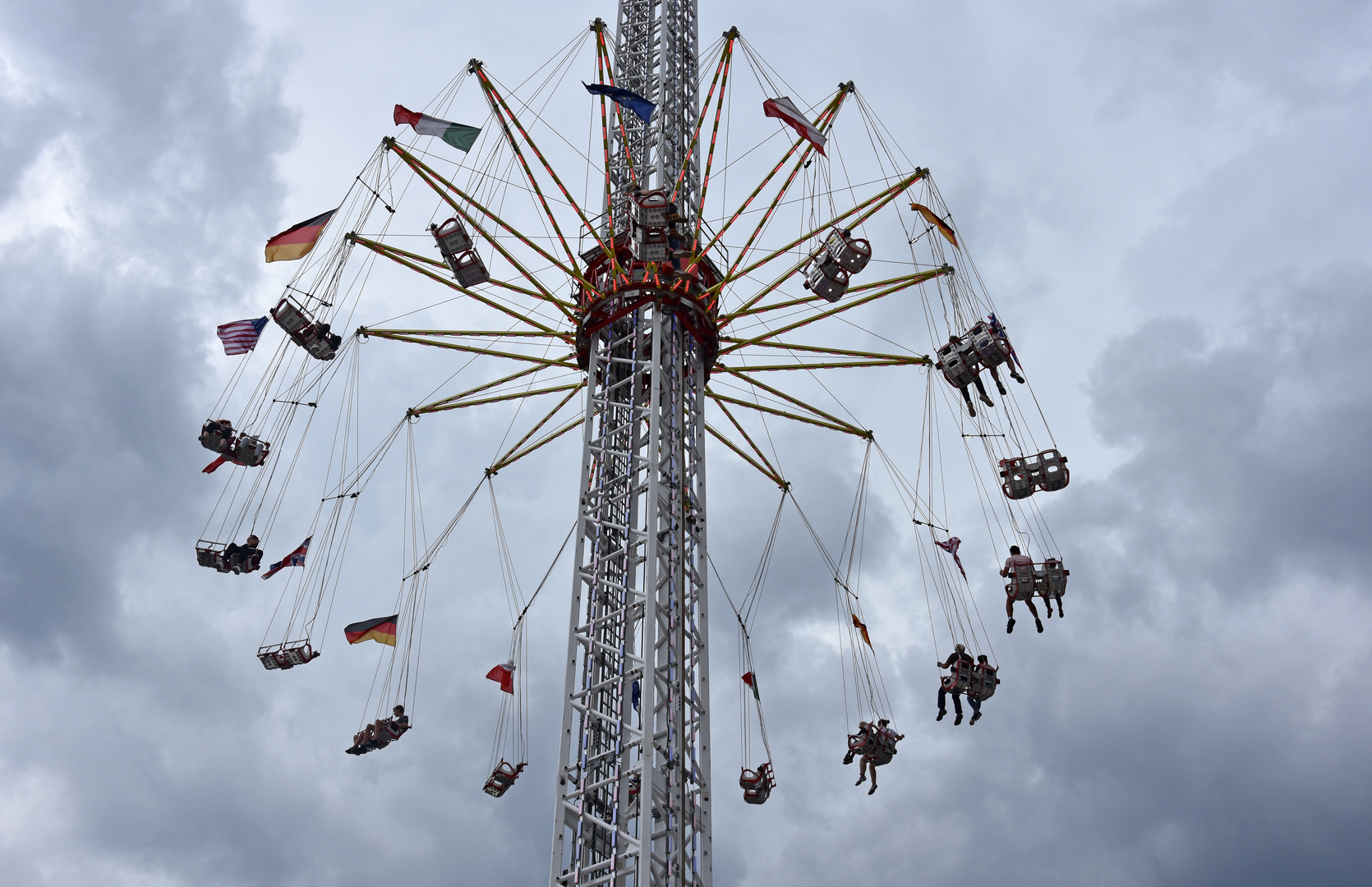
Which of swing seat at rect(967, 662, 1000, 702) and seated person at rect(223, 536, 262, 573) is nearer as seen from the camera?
swing seat at rect(967, 662, 1000, 702)

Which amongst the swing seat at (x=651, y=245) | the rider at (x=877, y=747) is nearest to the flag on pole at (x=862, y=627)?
the rider at (x=877, y=747)

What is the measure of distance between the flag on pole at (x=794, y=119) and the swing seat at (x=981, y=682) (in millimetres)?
11270

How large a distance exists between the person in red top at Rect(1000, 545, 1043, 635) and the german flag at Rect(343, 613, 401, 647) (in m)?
12.9

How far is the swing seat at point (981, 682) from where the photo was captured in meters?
22.4

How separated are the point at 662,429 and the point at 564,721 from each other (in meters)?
5.77

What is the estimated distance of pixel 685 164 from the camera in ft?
81.3

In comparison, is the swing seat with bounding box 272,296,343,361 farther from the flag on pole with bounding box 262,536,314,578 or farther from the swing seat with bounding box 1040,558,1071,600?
the swing seat with bounding box 1040,558,1071,600

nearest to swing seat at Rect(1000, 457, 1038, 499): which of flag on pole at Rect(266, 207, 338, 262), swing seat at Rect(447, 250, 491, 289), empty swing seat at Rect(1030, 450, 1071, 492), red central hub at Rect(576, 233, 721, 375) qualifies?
empty swing seat at Rect(1030, 450, 1071, 492)

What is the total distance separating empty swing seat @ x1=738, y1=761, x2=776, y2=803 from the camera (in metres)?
25.9

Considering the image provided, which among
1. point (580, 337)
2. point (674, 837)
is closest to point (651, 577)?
point (674, 837)

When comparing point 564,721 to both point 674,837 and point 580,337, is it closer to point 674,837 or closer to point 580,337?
point 674,837

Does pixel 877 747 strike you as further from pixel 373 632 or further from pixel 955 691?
→ pixel 373 632

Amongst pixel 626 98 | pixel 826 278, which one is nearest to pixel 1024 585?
pixel 826 278

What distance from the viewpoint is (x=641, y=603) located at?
781 inches
